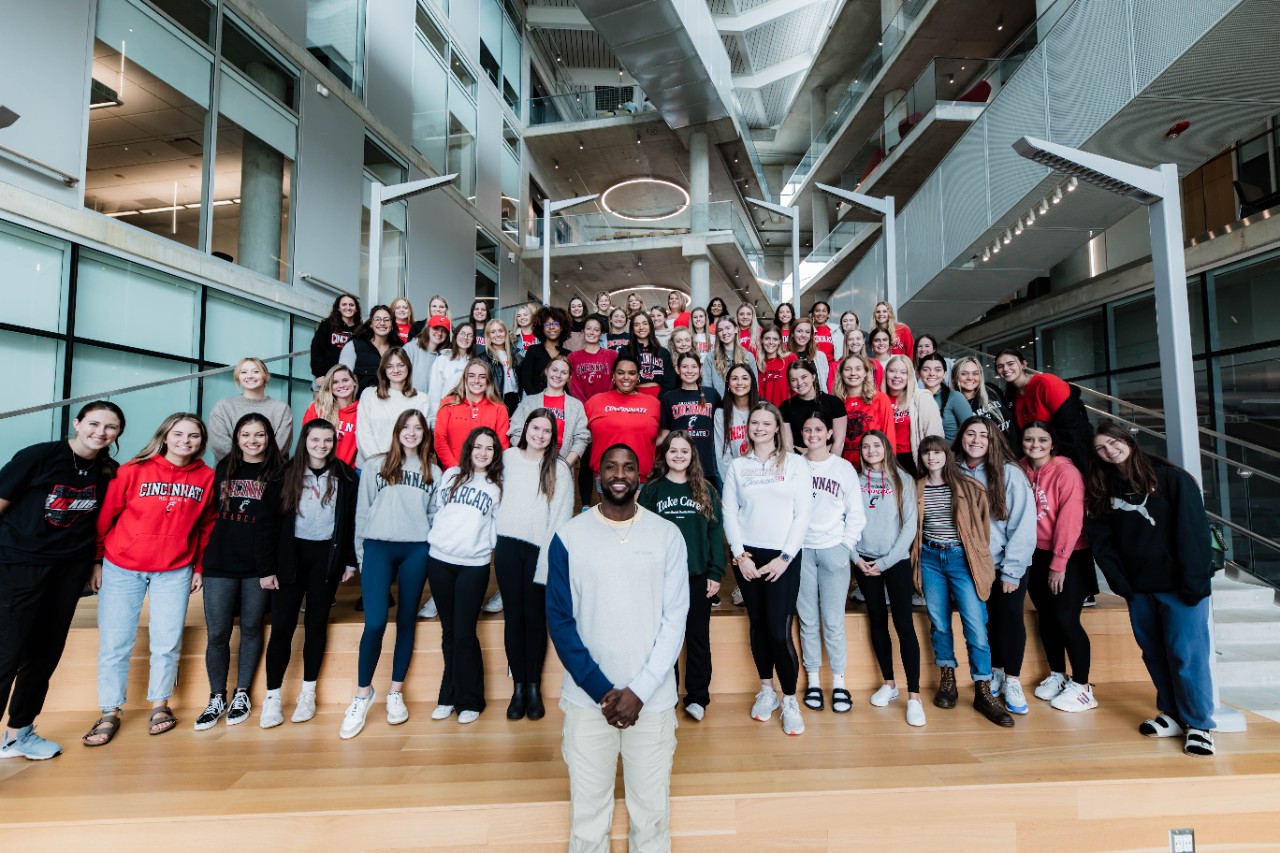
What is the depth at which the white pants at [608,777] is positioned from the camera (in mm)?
2629

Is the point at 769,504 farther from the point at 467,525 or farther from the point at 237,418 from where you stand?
the point at 237,418

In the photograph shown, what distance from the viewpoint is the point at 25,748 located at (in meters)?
3.35

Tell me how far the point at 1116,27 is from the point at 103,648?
29.7 ft

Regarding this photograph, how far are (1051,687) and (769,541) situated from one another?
2.04 m

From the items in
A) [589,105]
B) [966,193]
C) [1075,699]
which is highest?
[589,105]

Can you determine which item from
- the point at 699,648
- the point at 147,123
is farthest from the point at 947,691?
the point at 147,123

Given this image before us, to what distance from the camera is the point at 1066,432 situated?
4.62 metres

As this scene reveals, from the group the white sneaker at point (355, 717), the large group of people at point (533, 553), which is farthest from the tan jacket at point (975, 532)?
the white sneaker at point (355, 717)

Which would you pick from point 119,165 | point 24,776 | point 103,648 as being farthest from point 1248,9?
point 119,165

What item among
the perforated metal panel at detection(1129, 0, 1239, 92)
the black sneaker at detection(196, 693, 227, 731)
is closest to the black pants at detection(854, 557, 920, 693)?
the black sneaker at detection(196, 693, 227, 731)

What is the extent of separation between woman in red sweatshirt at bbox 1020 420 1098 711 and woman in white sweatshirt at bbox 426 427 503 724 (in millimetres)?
3316

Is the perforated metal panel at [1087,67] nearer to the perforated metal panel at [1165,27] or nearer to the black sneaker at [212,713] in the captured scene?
the perforated metal panel at [1165,27]

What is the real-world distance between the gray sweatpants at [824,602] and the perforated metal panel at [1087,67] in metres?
5.17

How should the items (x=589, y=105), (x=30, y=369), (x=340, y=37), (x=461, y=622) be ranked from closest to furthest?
1. (x=461, y=622)
2. (x=30, y=369)
3. (x=340, y=37)
4. (x=589, y=105)
